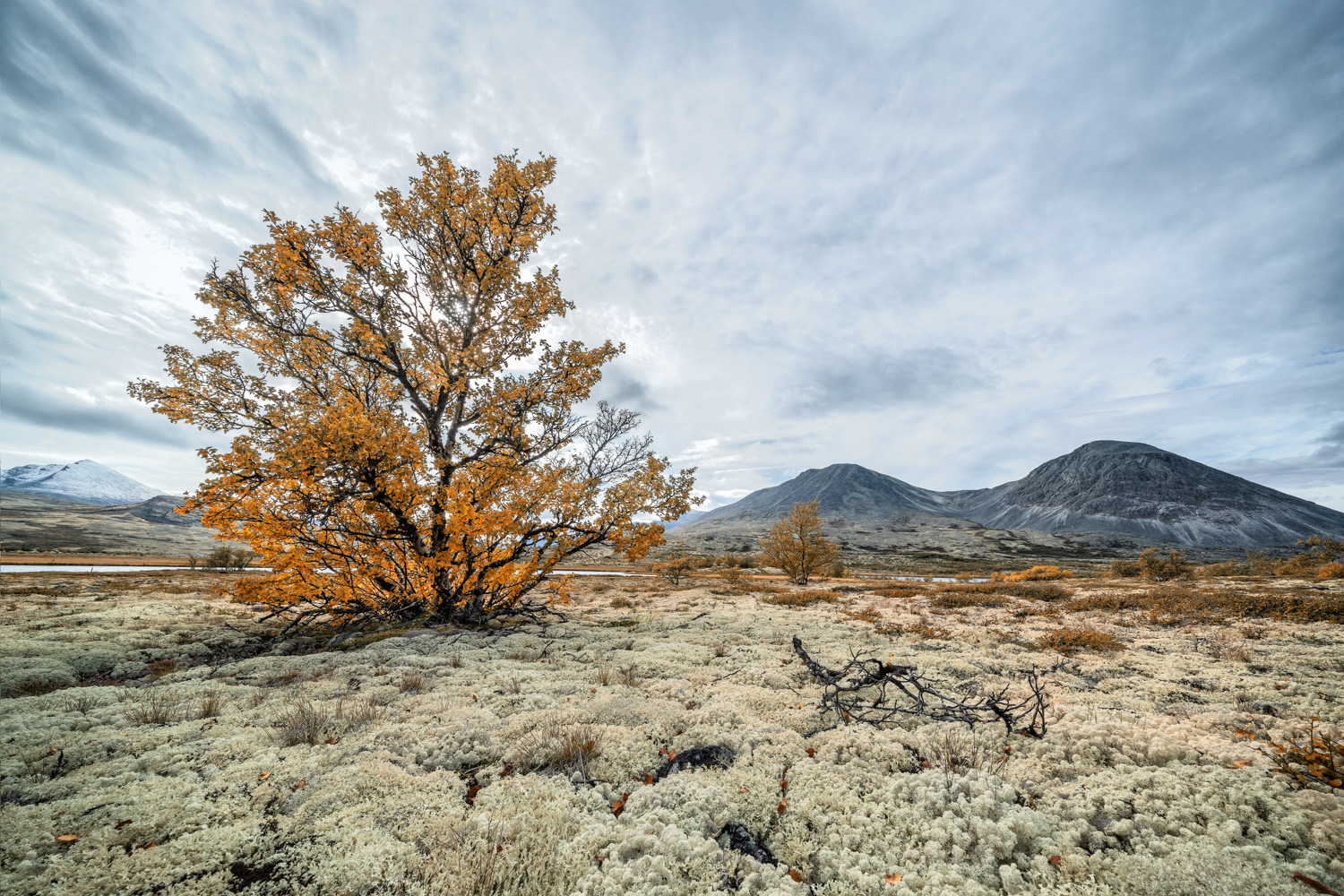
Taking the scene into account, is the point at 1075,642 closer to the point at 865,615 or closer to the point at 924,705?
the point at 865,615

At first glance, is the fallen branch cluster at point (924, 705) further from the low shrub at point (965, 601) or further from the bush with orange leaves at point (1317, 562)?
the bush with orange leaves at point (1317, 562)

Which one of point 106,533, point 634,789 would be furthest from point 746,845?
point 106,533

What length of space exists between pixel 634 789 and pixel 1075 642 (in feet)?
31.3

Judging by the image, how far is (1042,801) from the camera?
11.1ft

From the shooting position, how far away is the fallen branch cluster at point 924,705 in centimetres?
463

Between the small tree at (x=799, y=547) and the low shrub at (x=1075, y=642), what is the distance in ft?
68.1

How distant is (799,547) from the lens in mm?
30203

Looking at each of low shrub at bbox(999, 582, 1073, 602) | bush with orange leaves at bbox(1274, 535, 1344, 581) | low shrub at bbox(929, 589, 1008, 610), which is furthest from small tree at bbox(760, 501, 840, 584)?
bush with orange leaves at bbox(1274, 535, 1344, 581)

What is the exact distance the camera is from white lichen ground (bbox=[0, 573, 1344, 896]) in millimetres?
2652

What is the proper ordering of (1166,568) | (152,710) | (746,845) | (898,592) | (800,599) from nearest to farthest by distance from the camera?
(746,845) < (152,710) < (800,599) < (898,592) < (1166,568)

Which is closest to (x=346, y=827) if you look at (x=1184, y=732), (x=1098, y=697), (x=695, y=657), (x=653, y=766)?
(x=653, y=766)

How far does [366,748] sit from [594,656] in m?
4.02

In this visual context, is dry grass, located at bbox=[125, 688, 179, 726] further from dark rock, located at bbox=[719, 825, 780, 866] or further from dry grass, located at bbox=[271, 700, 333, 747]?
dark rock, located at bbox=[719, 825, 780, 866]

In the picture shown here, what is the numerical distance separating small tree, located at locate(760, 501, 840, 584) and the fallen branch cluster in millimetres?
24249
